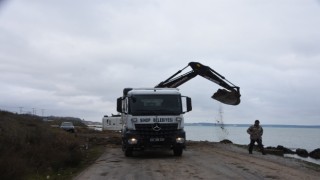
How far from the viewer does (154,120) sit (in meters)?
20.2

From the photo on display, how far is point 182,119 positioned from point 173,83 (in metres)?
7.49

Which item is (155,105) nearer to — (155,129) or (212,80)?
(155,129)

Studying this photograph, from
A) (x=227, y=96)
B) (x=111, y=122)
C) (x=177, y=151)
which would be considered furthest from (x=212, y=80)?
(x=111, y=122)

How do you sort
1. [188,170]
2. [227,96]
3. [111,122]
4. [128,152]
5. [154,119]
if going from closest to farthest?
1. [188,170]
2. [154,119]
3. [128,152]
4. [227,96]
5. [111,122]

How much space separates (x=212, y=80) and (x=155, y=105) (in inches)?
327

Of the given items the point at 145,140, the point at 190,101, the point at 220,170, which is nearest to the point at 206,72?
the point at 190,101

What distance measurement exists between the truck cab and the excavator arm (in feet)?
22.0

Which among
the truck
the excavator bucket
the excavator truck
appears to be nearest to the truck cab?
the excavator truck

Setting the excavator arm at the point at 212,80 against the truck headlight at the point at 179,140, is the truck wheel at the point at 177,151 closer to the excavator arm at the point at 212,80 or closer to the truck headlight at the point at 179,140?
the truck headlight at the point at 179,140

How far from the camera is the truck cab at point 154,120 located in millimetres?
20234

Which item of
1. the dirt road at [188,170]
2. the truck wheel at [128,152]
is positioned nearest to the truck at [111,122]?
the truck wheel at [128,152]

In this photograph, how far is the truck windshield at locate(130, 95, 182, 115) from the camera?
20.3 metres

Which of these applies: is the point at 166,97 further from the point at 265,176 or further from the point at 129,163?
the point at 265,176

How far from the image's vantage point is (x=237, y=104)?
26.9 metres
